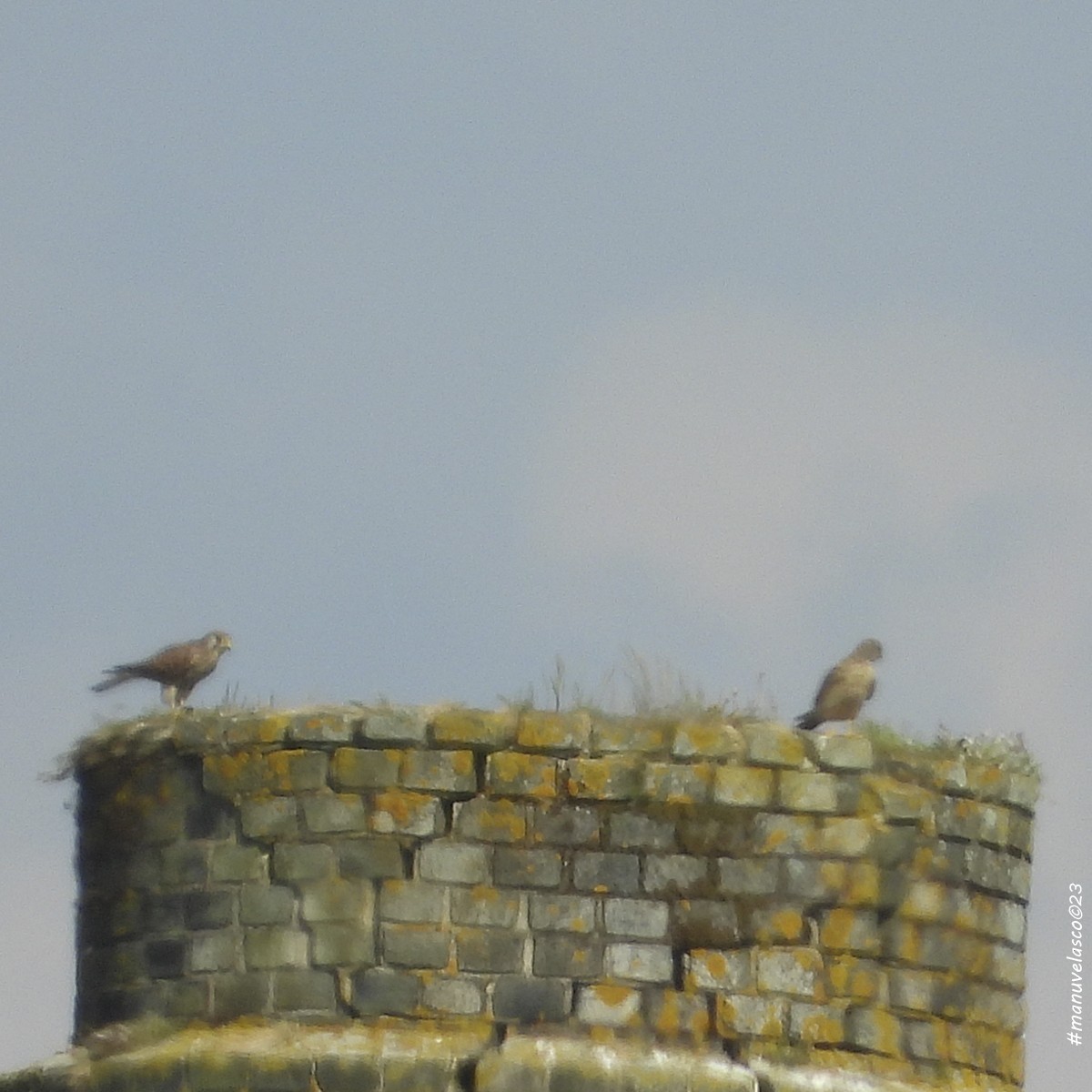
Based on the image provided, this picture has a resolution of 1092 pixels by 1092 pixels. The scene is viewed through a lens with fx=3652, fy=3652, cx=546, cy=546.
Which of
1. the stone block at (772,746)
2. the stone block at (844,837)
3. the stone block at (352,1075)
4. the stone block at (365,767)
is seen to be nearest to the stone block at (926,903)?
the stone block at (844,837)

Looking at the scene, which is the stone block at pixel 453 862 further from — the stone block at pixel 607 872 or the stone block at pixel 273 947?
the stone block at pixel 273 947

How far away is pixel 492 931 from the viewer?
13398 mm

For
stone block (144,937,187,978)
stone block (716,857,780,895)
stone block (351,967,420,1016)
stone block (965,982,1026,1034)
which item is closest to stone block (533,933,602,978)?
stone block (351,967,420,1016)

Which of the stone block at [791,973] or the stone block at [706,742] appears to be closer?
the stone block at [791,973]

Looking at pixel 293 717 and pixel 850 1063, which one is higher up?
pixel 293 717

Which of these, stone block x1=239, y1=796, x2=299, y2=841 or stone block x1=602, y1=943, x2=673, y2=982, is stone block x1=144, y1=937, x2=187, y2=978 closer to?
stone block x1=239, y1=796, x2=299, y2=841

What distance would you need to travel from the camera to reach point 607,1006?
1338 centimetres

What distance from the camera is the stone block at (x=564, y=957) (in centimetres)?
1338

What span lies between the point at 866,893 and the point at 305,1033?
85.1 inches

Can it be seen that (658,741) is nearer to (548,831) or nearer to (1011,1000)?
(548,831)

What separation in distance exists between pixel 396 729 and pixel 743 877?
4.61 ft

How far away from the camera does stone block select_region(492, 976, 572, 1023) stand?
13.4 m

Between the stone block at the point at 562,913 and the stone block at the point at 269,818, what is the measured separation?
3.14ft

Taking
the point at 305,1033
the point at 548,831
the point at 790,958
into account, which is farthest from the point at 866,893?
the point at 305,1033
